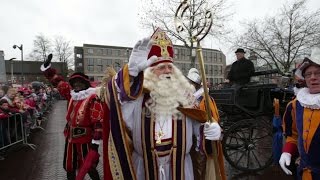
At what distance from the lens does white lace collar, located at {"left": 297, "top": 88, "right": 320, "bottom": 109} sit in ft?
9.80

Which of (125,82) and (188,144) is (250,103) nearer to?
(188,144)

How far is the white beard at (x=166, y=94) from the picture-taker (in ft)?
10.2

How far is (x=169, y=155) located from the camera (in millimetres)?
3084

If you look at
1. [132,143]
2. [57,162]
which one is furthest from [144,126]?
[57,162]

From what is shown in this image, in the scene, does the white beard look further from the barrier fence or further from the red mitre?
the barrier fence

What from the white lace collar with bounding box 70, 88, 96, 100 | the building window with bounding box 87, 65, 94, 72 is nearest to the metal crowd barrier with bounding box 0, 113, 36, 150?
the white lace collar with bounding box 70, 88, 96, 100

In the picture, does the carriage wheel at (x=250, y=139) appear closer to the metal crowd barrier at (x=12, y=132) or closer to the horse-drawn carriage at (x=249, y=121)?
the horse-drawn carriage at (x=249, y=121)

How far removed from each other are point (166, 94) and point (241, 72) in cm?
479

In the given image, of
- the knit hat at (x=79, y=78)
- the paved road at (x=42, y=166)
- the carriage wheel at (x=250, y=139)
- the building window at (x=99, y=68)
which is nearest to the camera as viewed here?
the knit hat at (x=79, y=78)

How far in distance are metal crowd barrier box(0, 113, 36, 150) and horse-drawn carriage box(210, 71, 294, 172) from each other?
4.96m

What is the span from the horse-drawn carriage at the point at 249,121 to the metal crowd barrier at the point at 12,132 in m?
4.96

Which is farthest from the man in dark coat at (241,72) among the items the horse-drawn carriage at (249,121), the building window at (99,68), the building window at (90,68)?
the building window at (99,68)

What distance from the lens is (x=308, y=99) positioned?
10.0 feet

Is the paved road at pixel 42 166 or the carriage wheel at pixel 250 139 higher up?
the carriage wheel at pixel 250 139
